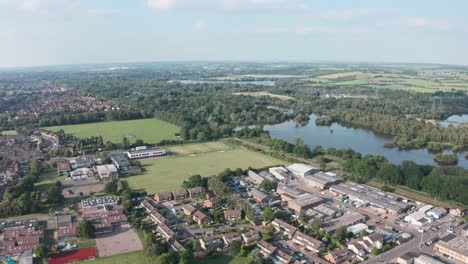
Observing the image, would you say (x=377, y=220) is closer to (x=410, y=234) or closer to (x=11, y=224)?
(x=410, y=234)

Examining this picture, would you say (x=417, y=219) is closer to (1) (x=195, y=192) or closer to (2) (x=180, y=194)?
(1) (x=195, y=192)

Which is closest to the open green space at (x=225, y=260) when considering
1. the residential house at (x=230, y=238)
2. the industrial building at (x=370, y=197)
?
the residential house at (x=230, y=238)

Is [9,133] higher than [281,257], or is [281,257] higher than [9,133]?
[9,133]

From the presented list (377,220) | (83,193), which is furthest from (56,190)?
(377,220)

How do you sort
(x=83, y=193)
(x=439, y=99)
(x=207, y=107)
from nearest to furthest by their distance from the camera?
(x=83, y=193), (x=207, y=107), (x=439, y=99)

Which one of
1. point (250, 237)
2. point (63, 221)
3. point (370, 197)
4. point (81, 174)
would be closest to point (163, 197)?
point (63, 221)

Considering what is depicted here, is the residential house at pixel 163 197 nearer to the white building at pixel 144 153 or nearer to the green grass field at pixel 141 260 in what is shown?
the green grass field at pixel 141 260
